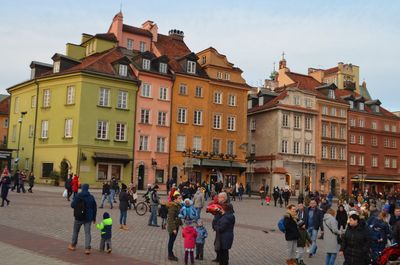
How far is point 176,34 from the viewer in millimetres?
62531

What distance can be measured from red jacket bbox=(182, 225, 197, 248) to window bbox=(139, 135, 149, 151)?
37.3 metres

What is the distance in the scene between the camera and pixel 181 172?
50719 mm

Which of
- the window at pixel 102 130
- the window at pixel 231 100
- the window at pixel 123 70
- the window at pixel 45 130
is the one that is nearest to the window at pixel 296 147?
the window at pixel 231 100

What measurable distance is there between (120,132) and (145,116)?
3337 millimetres

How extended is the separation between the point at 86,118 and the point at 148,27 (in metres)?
18.9

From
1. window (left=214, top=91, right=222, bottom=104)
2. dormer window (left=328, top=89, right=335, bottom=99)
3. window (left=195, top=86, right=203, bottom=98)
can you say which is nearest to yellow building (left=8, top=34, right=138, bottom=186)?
window (left=195, top=86, right=203, bottom=98)

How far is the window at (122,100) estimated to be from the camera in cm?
4762

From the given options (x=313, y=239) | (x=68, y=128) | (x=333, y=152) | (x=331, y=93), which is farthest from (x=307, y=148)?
(x=313, y=239)

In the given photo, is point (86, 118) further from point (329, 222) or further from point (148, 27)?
point (329, 222)

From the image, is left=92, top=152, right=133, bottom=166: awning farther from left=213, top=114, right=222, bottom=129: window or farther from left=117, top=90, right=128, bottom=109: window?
left=213, top=114, right=222, bottom=129: window

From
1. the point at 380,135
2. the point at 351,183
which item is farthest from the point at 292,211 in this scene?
the point at 380,135

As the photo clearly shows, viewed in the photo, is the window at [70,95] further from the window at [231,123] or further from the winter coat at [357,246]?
the winter coat at [357,246]

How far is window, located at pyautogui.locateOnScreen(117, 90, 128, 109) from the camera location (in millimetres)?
47625

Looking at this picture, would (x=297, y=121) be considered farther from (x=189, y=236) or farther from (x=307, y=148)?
(x=189, y=236)
